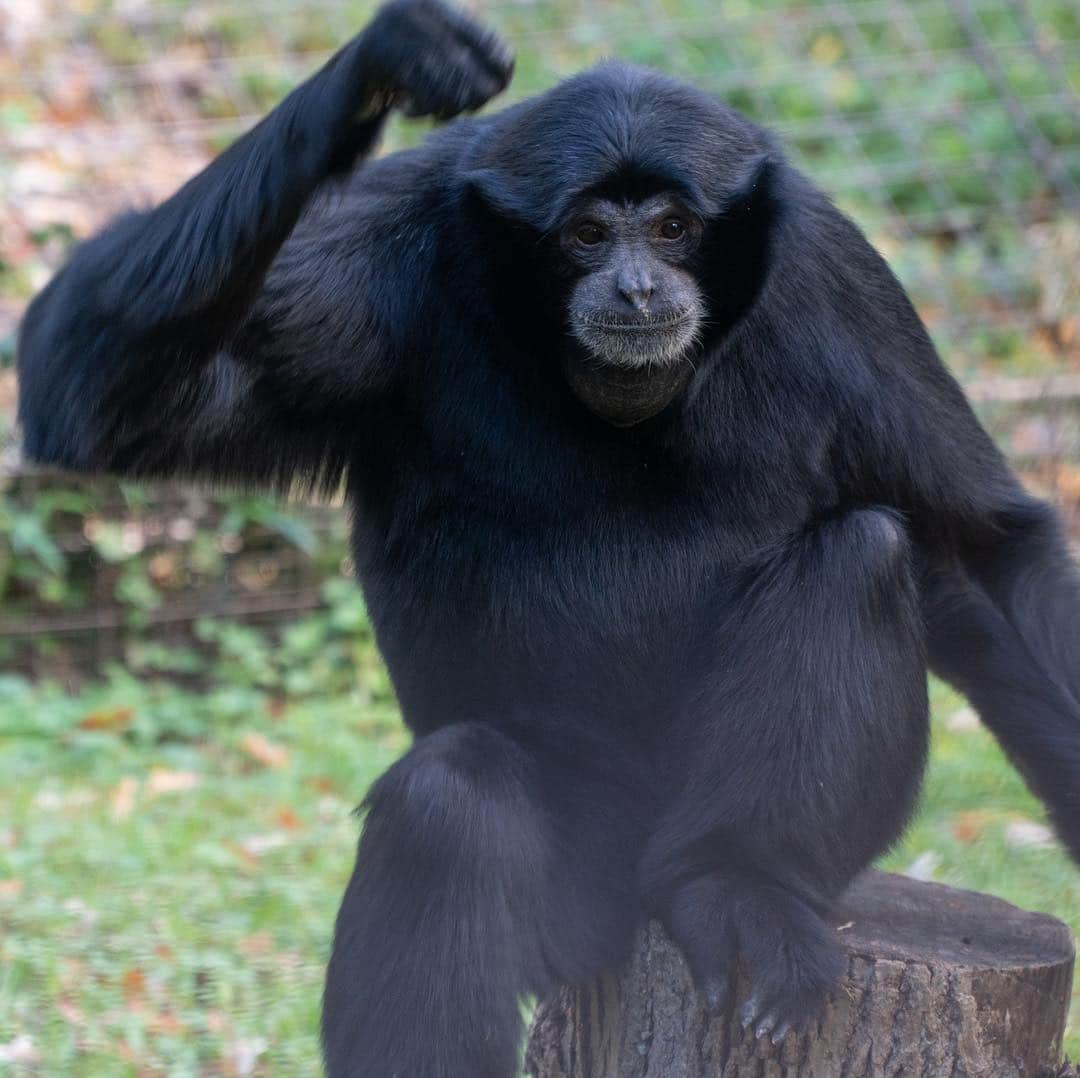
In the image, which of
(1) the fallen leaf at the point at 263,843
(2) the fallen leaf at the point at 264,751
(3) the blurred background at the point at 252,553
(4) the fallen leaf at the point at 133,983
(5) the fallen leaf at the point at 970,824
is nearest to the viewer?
(4) the fallen leaf at the point at 133,983

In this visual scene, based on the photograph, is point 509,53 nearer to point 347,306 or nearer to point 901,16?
point 347,306

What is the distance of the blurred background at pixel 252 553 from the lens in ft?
17.5

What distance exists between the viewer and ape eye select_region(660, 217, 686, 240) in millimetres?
3717

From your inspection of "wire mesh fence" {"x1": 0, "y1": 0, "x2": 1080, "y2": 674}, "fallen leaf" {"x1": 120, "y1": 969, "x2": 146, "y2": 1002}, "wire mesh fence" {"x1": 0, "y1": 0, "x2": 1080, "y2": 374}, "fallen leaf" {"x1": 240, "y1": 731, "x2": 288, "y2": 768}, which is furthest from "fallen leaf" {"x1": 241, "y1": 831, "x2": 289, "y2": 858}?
"wire mesh fence" {"x1": 0, "y1": 0, "x2": 1080, "y2": 374}

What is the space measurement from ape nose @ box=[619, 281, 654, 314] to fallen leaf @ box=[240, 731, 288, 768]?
411 centimetres

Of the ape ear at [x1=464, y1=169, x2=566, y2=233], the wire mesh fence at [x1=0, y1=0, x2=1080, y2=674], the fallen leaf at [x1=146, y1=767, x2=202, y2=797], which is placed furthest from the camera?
the wire mesh fence at [x1=0, y1=0, x2=1080, y2=674]

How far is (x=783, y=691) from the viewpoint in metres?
3.65

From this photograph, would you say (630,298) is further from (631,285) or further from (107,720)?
(107,720)

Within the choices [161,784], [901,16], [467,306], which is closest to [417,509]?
[467,306]

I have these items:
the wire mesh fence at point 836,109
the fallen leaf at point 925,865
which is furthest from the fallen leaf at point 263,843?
the wire mesh fence at point 836,109

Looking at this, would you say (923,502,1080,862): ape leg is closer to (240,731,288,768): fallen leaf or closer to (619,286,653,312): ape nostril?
(619,286,653,312): ape nostril

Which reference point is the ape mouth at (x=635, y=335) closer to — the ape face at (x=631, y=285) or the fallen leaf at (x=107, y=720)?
the ape face at (x=631, y=285)

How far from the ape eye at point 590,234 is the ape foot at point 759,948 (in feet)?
4.74

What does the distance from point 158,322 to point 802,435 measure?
1.55 metres
